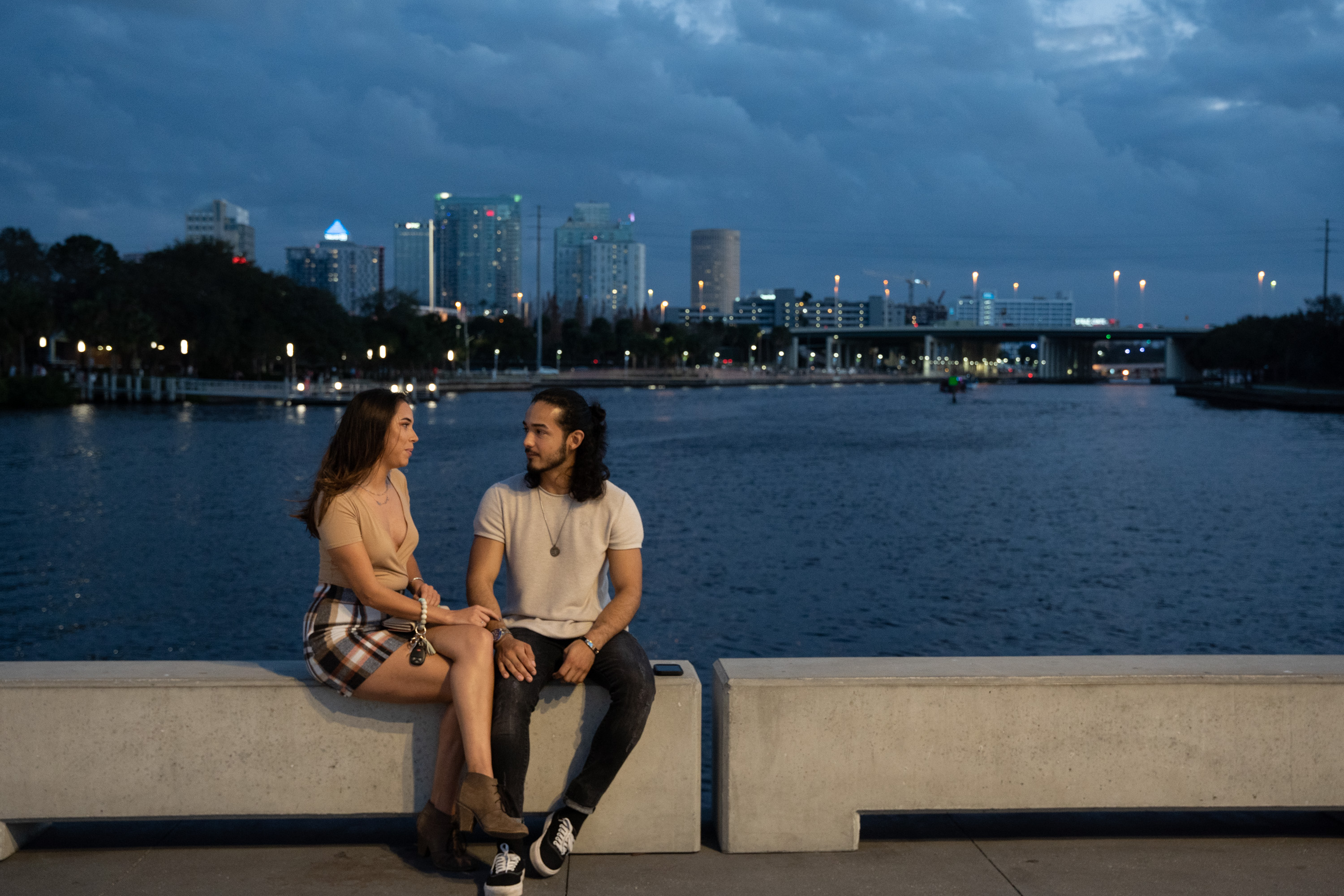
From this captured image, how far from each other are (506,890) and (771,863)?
956mm

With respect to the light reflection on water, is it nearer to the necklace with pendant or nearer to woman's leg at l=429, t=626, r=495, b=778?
the necklace with pendant

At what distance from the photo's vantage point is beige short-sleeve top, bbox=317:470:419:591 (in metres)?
4.31

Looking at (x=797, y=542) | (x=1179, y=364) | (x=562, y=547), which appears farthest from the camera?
(x=1179, y=364)

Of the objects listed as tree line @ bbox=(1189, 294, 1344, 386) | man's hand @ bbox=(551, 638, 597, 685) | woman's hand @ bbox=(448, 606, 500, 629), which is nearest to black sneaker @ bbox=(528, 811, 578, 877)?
man's hand @ bbox=(551, 638, 597, 685)

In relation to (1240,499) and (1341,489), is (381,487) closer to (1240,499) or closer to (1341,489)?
(1240,499)

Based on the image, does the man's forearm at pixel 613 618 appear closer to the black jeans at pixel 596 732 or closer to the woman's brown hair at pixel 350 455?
the black jeans at pixel 596 732

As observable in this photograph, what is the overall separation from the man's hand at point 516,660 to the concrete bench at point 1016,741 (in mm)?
669

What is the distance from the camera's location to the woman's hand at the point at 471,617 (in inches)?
169

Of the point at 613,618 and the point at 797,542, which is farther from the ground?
the point at 613,618

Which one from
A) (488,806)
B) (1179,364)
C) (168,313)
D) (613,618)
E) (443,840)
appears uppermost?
(168,313)

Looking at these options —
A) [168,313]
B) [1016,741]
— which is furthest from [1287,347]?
[1016,741]

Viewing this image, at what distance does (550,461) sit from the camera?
4586mm

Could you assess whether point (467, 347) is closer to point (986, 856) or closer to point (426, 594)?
point (426, 594)

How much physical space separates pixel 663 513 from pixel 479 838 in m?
22.0
